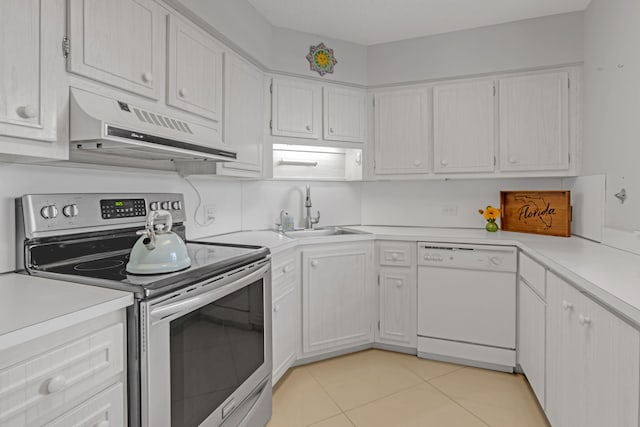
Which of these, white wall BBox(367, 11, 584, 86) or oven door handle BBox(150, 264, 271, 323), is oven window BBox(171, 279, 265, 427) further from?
white wall BBox(367, 11, 584, 86)

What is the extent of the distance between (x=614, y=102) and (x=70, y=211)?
2.78 metres

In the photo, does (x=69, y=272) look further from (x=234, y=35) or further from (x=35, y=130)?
(x=234, y=35)

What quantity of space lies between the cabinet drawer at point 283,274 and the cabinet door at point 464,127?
136cm

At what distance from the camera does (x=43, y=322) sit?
791 millimetres

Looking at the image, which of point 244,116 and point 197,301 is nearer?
point 197,301

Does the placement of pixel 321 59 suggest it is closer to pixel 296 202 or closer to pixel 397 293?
pixel 296 202

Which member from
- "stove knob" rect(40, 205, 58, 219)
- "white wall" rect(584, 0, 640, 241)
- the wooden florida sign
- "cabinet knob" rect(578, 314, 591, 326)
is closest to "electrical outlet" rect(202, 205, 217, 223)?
"stove knob" rect(40, 205, 58, 219)

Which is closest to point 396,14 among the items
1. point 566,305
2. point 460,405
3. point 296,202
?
point 296,202

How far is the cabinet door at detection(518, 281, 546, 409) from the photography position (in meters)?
1.75

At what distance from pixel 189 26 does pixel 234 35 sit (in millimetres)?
364

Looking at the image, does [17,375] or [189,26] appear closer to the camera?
[17,375]

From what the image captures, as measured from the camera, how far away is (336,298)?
2461 mm

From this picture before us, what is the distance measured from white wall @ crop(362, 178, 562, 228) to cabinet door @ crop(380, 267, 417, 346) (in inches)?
27.9

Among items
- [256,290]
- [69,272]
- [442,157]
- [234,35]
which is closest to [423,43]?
[442,157]
